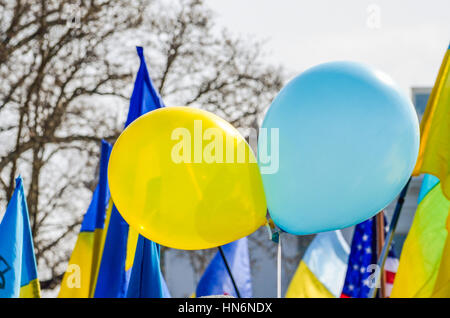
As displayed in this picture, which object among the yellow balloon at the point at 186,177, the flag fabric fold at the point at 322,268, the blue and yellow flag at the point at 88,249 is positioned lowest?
the flag fabric fold at the point at 322,268

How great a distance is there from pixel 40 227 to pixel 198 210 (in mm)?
9247

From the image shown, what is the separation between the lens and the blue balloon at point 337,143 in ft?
12.6

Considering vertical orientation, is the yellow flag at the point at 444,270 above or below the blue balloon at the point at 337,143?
below

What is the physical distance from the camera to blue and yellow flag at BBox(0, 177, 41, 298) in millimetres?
6172

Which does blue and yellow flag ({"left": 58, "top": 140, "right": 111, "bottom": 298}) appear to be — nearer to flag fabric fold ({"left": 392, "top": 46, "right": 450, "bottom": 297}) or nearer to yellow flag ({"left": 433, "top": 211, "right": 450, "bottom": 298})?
flag fabric fold ({"left": 392, "top": 46, "right": 450, "bottom": 297})

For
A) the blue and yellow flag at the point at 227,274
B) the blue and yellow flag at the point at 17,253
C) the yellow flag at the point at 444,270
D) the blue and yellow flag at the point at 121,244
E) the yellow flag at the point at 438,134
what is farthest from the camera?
the blue and yellow flag at the point at 227,274

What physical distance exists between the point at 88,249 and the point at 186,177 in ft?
10.8

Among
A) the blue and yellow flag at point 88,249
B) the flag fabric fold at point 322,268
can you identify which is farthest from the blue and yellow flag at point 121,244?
the flag fabric fold at point 322,268

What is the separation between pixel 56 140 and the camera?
1255cm

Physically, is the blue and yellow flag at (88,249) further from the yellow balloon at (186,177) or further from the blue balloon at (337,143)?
the blue balloon at (337,143)

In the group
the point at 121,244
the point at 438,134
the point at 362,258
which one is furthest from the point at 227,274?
the point at 438,134

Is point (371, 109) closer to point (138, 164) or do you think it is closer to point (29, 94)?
point (138, 164)

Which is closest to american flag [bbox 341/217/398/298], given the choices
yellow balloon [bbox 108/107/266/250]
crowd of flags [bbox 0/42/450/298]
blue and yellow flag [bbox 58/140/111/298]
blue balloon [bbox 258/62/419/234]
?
crowd of flags [bbox 0/42/450/298]
